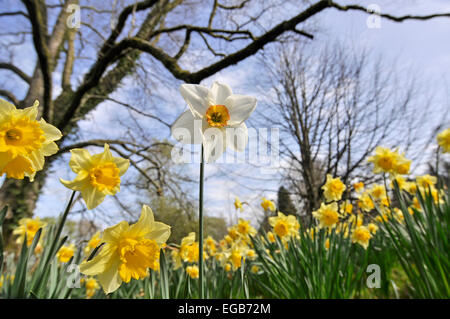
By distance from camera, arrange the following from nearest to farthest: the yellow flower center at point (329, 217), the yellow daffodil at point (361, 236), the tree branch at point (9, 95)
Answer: the yellow flower center at point (329, 217) < the yellow daffodil at point (361, 236) < the tree branch at point (9, 95)

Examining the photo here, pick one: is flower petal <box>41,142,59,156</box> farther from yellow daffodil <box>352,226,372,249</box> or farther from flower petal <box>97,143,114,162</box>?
yellow daffodil <box>352,226,372,249</box>

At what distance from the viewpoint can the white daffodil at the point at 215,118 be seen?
0.63m

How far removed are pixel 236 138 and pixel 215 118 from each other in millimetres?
75

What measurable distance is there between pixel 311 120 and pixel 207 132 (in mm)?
7000

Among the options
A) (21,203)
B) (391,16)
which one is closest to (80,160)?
(21,203)

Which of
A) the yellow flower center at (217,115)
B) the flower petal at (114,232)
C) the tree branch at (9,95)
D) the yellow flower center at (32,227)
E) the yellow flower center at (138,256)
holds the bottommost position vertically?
the yellow flower center at (138,256)

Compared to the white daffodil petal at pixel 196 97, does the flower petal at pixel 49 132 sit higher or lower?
lower

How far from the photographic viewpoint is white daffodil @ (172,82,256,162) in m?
0.63

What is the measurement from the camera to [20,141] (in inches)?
20.7

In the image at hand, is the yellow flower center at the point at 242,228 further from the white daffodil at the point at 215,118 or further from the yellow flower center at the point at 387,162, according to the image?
the white daffodil at the point at 215,118

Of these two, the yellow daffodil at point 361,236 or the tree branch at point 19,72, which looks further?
the tree branch at point 19,72

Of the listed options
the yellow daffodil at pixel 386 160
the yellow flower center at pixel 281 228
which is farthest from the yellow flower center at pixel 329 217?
the yellow daffodil at pixel 386 160

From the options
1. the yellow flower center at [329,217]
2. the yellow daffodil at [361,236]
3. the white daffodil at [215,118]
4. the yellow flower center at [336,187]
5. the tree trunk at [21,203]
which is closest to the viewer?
the white daffodil at [215,118]

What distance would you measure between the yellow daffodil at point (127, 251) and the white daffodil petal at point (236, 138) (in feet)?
0.83
